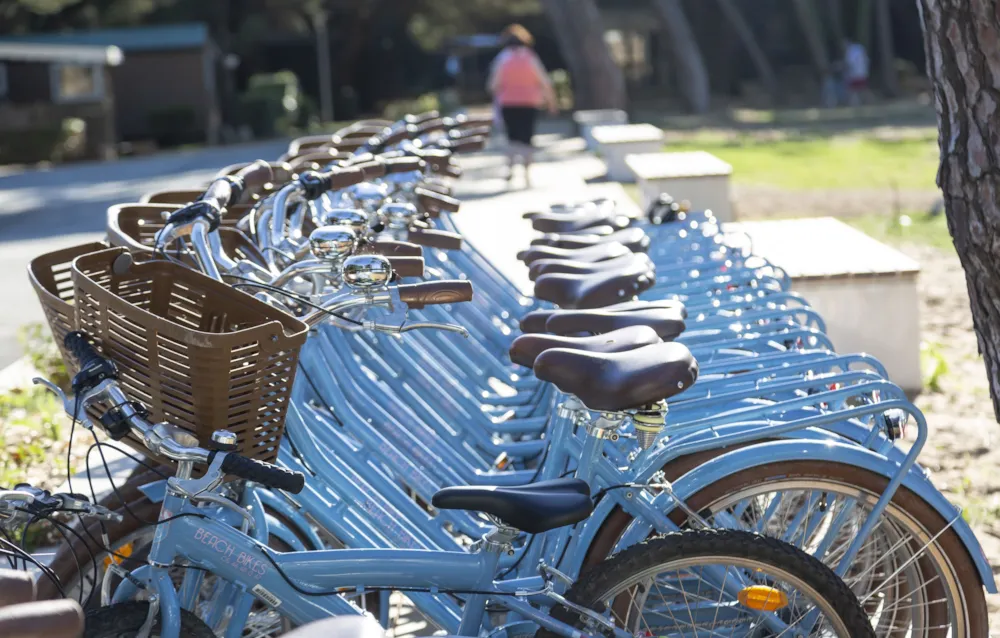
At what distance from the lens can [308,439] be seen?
294 centimetres

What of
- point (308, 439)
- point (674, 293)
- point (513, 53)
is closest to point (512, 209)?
point (513, 53)

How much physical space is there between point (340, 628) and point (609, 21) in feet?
123

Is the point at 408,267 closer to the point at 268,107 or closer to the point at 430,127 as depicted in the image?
the point at 430,127

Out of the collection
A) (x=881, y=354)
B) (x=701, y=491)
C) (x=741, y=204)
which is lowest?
(x=741, y=204)

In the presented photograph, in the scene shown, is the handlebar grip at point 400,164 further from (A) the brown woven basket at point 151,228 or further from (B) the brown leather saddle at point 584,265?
(A) the brown woven basket at point 151,228

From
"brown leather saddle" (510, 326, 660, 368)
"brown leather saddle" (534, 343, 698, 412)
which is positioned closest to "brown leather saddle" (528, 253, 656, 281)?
"brown leather saddle" (510, 326, 660, 368)

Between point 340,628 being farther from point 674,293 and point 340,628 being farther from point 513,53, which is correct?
point 513,53

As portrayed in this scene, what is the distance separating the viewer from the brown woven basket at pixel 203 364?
2297 millimetres

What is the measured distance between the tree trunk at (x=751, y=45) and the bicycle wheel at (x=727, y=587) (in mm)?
33132

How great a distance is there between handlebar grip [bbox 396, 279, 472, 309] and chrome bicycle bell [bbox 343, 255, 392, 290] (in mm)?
80

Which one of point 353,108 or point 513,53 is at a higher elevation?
point 513,53

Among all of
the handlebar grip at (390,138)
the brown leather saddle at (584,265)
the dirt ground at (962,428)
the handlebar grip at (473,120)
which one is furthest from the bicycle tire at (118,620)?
the handlebar grip at (473,120)

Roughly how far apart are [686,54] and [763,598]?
30.4m

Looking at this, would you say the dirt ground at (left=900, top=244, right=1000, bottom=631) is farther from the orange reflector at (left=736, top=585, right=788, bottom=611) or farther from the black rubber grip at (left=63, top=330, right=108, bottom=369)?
the black rubber grip at (left=63, top=330, right=108, bottom=369)
